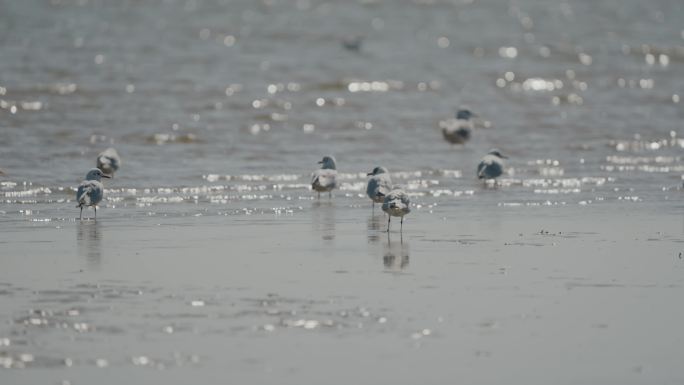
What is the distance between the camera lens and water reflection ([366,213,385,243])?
11365mm

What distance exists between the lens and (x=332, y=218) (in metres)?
12.7

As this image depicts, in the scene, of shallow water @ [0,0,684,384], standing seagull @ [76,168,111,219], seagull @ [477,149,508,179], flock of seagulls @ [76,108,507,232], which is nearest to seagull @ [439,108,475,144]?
shallow water @ [0,0,684,384]

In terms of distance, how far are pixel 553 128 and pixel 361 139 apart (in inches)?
130

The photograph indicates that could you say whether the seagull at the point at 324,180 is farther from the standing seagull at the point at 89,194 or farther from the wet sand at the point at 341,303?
the standing seagull at the point at 89,194

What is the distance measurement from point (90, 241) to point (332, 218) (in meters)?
2.59

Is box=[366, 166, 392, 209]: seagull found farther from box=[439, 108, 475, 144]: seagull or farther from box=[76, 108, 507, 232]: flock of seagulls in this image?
box=[439, 108, 475, 144]: seagull

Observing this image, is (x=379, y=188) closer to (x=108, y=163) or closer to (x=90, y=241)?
(x=90, y=241)

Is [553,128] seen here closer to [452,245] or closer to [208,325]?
[452,245]

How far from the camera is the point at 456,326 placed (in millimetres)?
7750

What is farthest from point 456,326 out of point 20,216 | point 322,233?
point 20,216

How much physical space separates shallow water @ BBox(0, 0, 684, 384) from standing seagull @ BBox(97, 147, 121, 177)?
6.2 inches

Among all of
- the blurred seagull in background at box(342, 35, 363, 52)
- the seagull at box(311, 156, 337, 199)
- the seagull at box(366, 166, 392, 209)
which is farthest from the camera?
the blurred seagull in background at box(342, 35, 363, 52)

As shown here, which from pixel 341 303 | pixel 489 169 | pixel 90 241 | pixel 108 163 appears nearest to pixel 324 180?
pixel 489 169

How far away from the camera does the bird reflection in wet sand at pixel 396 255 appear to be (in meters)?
9.78
